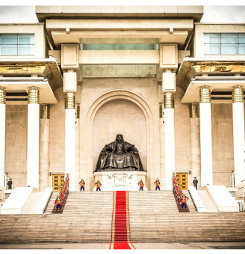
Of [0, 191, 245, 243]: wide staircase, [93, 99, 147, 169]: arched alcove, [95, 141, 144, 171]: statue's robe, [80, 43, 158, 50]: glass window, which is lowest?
[0, 191, 245, 243]: wide staircase

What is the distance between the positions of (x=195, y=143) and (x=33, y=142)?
11.7 meters

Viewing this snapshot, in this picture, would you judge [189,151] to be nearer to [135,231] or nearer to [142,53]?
[142,53]

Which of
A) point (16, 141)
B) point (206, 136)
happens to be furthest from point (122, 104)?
point (206, 136)

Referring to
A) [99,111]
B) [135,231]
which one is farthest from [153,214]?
[99,111]

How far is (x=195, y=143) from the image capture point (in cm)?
3638

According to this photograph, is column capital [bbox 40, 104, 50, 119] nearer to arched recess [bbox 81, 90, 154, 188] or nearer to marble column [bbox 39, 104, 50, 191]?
marble column [bbox 39, 104, 50, 191]

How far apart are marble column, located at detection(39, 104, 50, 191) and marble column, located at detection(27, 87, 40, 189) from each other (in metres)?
4.61

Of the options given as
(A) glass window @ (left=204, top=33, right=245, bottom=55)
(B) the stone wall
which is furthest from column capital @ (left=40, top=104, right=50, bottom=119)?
(A) glass window @ (left=204, top=33, right=245, bottom=55)

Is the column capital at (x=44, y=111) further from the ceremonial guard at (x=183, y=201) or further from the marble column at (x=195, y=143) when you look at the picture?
the ceremonial guard at (x=183, y=201)

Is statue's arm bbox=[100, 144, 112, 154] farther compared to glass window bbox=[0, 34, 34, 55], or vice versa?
statue's arm bbox=[100, 144, 112, 154]

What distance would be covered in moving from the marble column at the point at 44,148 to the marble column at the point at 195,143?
10277 mm

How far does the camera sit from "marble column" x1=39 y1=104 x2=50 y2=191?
3584 cm

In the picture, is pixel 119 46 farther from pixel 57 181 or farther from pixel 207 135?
pixel 57 181

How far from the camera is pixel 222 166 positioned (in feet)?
121
